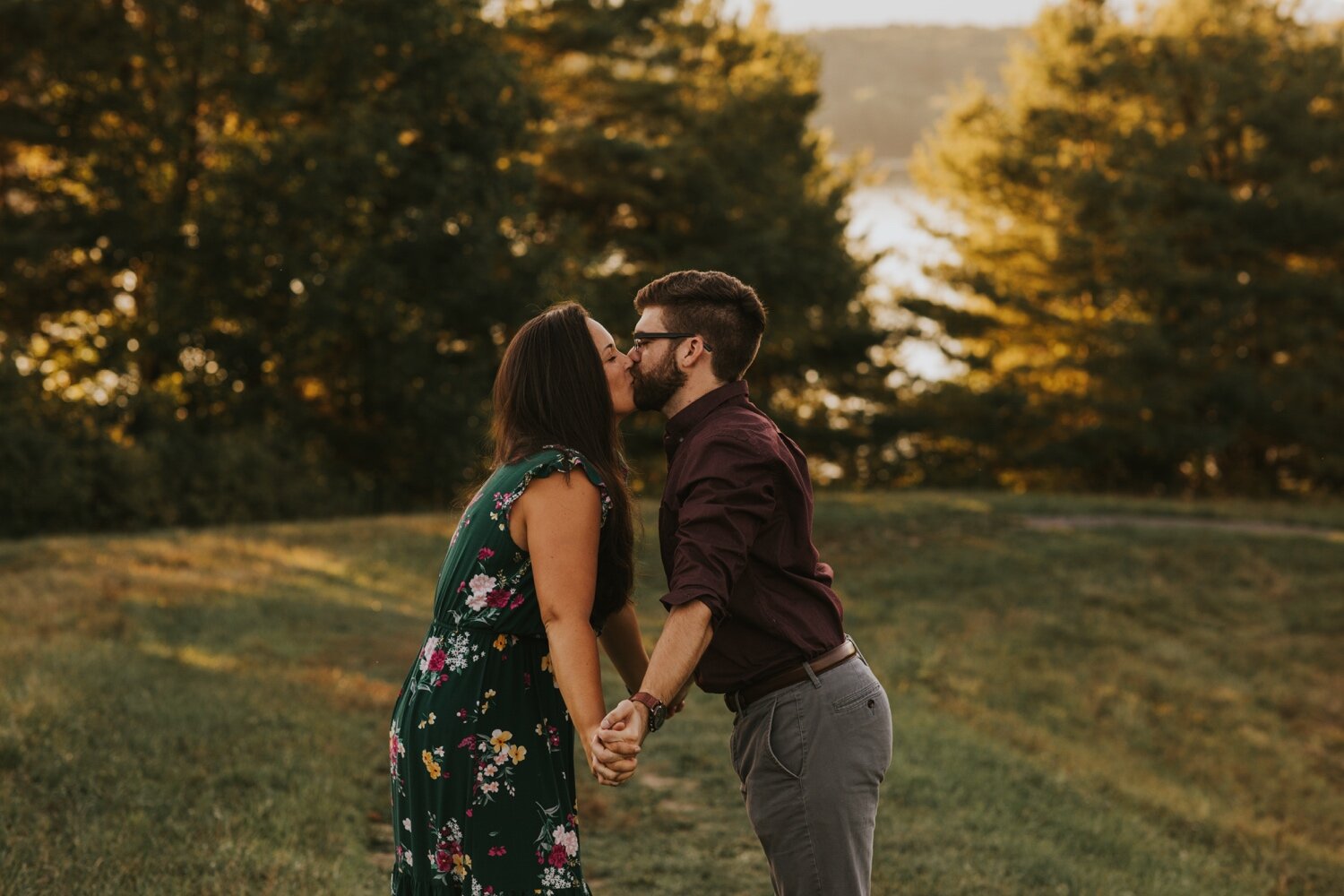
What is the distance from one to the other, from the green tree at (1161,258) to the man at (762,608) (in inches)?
1088

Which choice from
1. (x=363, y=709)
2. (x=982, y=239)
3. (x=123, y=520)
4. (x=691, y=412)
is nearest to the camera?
(x=691, y=412)

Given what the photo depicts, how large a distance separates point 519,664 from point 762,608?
0.63 meters

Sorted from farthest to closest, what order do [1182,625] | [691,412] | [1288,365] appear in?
[1288,365] < [1182,625] < [691,412]

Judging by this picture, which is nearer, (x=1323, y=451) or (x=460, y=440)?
(x=460, y=440)

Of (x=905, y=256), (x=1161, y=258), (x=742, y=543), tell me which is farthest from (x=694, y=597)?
(x=905, y=256)

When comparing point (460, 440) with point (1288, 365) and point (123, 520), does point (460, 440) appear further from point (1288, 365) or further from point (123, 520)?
point (1288, 365)

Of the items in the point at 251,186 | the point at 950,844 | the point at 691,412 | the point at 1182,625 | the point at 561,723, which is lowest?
the point at 1182,625

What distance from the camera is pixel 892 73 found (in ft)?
179

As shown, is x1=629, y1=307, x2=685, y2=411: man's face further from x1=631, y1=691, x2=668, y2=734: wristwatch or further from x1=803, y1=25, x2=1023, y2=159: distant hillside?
x1=803, y1=25, x2=1023, y2=159: distant hillside

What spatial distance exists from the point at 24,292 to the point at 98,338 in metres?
1.55

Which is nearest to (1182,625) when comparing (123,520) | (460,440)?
(460,440)

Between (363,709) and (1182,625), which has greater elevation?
(363,709)

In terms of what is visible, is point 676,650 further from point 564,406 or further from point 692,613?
point 564,406

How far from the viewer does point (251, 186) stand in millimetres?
22641
